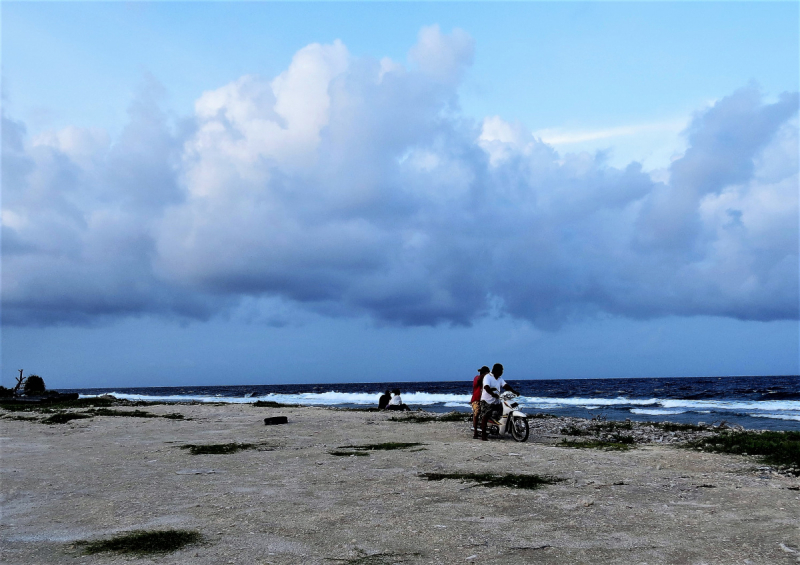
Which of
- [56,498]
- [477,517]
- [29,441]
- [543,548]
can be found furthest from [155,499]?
[29,441]

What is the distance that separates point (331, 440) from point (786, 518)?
1270 centimetres

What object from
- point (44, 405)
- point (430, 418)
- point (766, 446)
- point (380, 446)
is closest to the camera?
point (766, 446)

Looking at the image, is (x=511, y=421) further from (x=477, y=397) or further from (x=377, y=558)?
(x=377, y=558)

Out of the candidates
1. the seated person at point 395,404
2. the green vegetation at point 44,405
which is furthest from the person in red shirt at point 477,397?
the green vegetation at point 44,405

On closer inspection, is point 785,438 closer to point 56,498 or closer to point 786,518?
point 786,518

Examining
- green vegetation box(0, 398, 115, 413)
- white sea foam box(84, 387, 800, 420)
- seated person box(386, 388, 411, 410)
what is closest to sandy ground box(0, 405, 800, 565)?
seated person box(386, 388, 411, 410)

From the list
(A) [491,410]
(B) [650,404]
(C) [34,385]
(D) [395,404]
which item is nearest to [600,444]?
(A) [491,410]

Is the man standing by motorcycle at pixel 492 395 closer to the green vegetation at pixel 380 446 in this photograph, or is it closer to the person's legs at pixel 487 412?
the person's legs at pixel 487 412

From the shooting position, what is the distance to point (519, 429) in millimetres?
16688

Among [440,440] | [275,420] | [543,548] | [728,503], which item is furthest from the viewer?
[275,420]

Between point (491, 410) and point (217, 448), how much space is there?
27.2 feet

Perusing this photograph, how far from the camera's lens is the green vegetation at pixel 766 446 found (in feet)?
40.5

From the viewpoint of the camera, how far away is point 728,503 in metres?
8.70

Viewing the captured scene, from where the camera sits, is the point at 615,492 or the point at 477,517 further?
the point at 615,492
